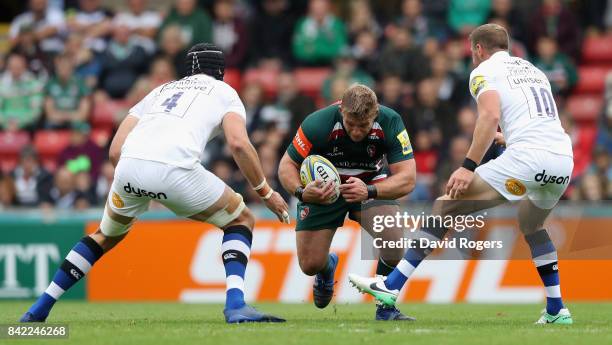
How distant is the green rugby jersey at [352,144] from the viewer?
31.7 ft

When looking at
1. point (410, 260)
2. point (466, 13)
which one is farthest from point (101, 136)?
point (410, 260)

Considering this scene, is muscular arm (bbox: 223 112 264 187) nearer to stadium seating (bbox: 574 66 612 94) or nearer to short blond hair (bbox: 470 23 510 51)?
short blond hair (bbox: 470 23 510 51)

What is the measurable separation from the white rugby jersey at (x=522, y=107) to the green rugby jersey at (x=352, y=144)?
786mm

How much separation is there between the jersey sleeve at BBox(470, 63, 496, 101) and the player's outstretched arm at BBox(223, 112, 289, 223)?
187 centimetres

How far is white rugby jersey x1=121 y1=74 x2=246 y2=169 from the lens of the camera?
889cm

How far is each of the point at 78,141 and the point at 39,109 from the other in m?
1.80

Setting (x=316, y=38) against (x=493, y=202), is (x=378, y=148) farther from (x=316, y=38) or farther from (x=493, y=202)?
(x=316, y=38)

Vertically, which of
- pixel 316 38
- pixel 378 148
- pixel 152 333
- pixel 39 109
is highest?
pixel 378 148

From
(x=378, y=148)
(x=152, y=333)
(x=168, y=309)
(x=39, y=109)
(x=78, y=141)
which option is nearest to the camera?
(x=152, y=333)

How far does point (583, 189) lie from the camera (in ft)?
50.2

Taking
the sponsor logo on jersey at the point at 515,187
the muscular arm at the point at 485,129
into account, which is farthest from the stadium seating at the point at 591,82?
the muscular arm at the point at 485,129

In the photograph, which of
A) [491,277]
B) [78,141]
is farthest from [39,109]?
[491,277]

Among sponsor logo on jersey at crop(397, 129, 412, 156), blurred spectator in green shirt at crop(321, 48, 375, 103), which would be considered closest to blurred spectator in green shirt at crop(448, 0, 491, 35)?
blurred spectator in green shirt at crop(321, 48, 375, 103)

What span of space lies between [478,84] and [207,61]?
89.7 inches
